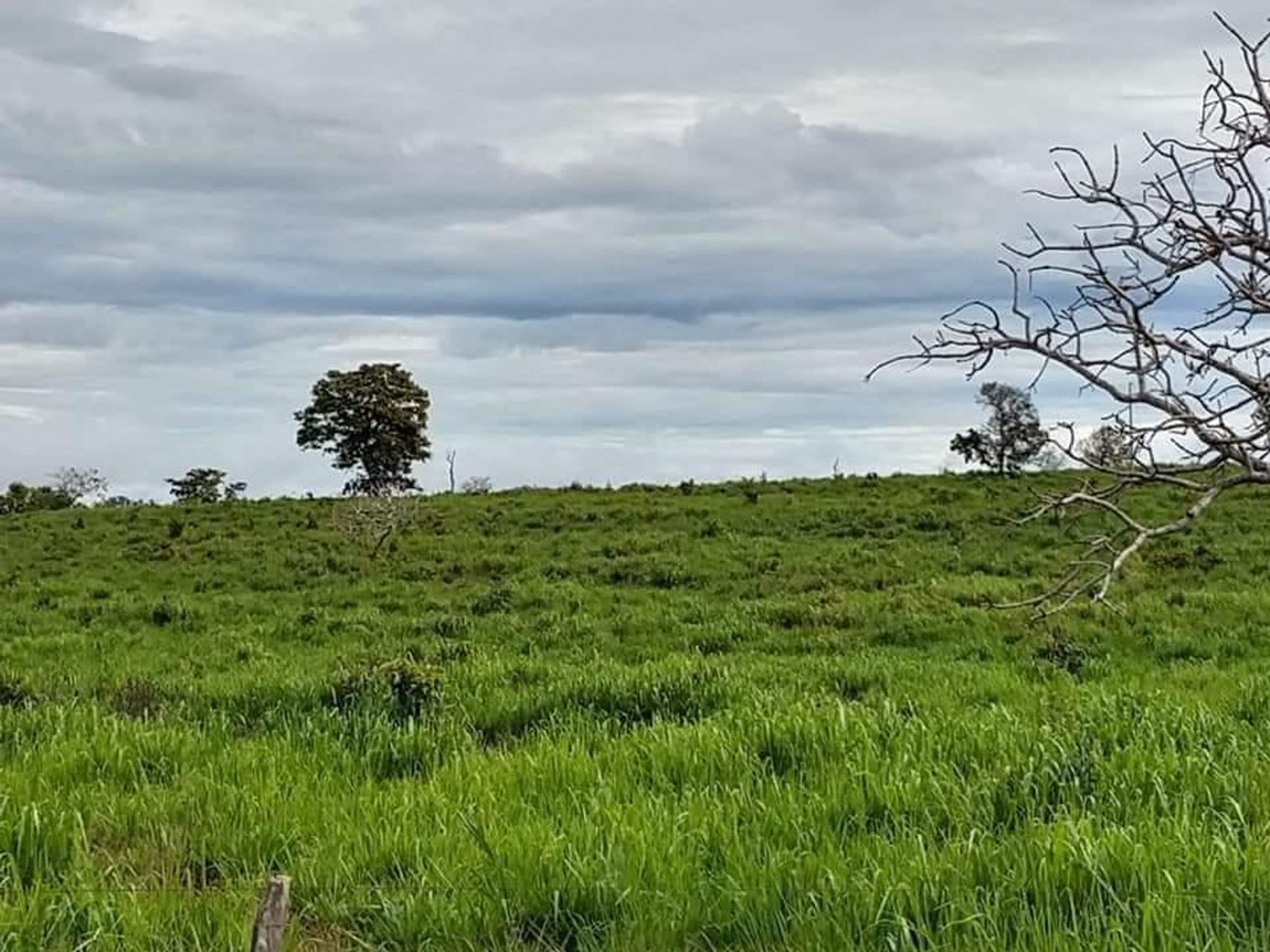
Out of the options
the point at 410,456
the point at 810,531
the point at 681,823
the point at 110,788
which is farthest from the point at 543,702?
the point at 410,456

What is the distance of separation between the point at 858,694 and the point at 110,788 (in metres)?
5.94

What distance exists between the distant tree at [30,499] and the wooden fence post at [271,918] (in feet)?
157

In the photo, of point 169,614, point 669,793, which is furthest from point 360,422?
point 669,793

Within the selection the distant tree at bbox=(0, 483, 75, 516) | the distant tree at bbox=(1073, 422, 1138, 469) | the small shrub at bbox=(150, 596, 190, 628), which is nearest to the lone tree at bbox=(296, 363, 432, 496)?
the distant tree at bbox=(0, 483, 75, 516)

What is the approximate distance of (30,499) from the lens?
48.5 m

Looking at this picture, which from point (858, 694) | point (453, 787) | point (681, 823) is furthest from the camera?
point (858, 694)

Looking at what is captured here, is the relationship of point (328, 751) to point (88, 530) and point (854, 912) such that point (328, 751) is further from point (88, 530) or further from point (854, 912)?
point (88, 530)

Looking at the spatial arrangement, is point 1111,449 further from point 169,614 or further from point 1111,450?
point 169,614

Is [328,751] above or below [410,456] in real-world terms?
below

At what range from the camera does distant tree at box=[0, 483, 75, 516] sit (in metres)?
47.2

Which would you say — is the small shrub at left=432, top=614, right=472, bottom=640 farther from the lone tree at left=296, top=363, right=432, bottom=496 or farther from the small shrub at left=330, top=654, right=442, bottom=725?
the lone tree at left=296, top=363, right=432, bottom=496

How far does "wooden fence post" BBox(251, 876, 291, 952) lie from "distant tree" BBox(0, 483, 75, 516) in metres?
47.9

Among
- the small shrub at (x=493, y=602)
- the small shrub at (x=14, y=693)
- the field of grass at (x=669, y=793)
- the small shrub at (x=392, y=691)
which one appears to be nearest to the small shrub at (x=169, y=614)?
the field of grass at (x=669, y=793)

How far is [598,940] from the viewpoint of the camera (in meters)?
3.90
